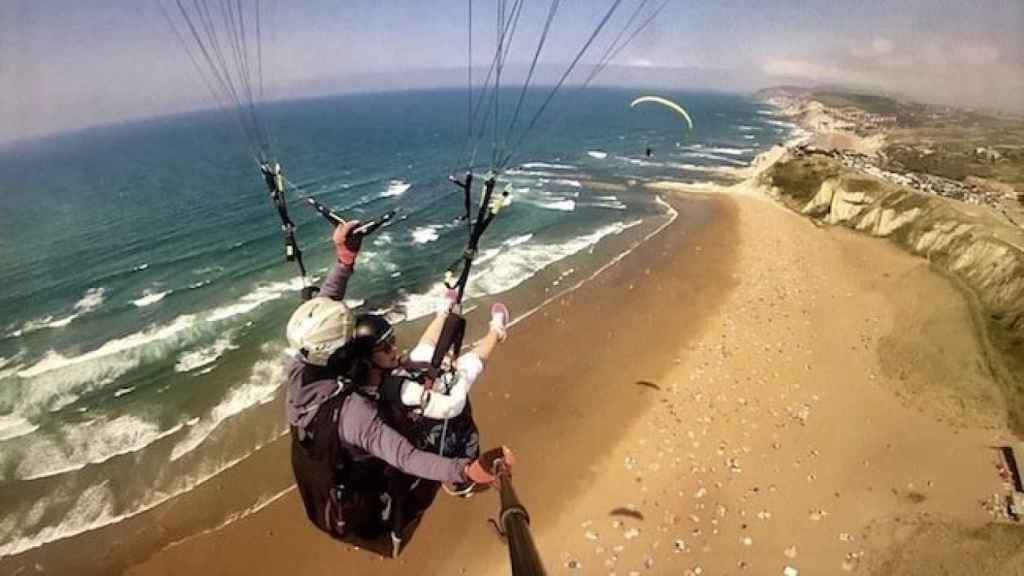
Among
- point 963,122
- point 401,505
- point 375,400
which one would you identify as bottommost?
point 963,122

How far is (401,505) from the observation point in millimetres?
3975

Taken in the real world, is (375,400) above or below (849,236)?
above

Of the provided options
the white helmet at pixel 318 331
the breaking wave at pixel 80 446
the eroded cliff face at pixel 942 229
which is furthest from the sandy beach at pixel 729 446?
the white helmet at pixel 318 331

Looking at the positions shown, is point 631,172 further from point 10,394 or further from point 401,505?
point 401,505

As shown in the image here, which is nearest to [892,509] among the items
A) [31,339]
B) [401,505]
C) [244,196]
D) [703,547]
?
[703,547]

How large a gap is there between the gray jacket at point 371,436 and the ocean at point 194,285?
765 centimetres

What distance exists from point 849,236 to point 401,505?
3395 centimetres

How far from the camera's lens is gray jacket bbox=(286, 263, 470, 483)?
3.08m

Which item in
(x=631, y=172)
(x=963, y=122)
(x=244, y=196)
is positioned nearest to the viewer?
(x=244, y=196)

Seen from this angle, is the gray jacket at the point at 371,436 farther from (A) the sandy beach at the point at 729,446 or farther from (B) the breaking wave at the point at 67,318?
(B) the breaking wave at the point at 67,318

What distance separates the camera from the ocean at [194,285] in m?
14.2

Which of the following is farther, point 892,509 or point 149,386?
point 149,386

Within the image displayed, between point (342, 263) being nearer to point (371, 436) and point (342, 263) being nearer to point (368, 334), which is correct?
point (368, 334)

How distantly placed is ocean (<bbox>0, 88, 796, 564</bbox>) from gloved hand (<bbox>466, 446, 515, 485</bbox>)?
7992 mm
